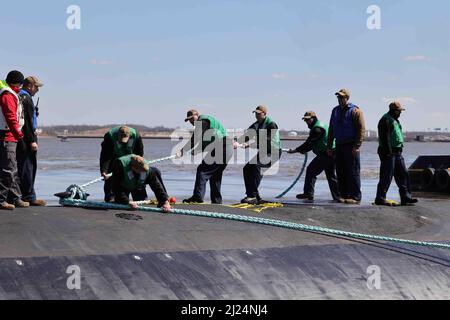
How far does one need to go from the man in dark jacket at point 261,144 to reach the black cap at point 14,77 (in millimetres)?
5190

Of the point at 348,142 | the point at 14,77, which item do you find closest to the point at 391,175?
the point at 348,142

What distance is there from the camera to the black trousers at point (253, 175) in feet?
47.3

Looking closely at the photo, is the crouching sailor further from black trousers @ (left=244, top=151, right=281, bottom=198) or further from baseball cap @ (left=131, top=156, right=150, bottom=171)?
black trousers @ (left=244, top=151, right=281, bottom=198)

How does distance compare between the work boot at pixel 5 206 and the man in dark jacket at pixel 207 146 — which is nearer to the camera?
the work boot at pixel 5 206

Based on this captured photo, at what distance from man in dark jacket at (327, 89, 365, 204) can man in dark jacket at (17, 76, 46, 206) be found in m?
5.73

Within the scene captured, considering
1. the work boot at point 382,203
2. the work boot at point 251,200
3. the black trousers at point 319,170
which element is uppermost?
the black trousers at point 319,170

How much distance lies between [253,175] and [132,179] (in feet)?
14.3

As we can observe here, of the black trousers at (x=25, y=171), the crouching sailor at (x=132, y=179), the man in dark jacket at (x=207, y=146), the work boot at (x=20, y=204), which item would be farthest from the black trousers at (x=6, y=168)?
the man in dark jacket at (x=207, y=146)

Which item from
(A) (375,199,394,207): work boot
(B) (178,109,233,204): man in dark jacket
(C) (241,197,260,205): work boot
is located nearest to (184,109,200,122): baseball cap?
(B) (178,109,233,204): man in dark jacket

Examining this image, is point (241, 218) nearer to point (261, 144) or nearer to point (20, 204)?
point (20, 204)

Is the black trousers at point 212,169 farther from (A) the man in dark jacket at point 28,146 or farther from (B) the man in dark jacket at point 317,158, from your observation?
(A) the man in dark jacket at point 28,146

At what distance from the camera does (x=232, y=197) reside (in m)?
28.7
